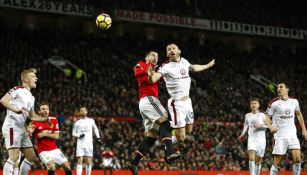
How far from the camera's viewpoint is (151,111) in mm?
11219

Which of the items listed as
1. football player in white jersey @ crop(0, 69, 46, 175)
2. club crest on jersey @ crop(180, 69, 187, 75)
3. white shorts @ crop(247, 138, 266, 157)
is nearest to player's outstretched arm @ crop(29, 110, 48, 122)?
football player in white jersey @ crop(0, 69, 46, 175)

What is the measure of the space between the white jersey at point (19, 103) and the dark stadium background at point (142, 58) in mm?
9980

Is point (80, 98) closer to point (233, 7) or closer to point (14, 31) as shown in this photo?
point (14, 31)

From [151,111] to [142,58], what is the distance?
23718mm

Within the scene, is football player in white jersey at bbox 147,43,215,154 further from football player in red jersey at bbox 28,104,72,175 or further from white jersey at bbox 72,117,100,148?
white jersey at bbox 72,117,100,148

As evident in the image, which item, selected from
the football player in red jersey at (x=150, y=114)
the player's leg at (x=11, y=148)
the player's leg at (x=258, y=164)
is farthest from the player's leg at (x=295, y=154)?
the player's leg at (x=11, y=148)

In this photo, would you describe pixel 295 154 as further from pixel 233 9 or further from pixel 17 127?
pixel 233 9

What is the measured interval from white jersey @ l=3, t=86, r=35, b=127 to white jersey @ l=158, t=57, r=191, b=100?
270 centimetres

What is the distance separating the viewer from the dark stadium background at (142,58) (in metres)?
24.5

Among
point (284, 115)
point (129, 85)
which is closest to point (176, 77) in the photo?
point (284, 115)

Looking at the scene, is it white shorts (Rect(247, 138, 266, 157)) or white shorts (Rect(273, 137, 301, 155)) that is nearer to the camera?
white shorts (Rect(273, 137, 301, 155))

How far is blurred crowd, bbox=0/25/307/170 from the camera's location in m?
24.0

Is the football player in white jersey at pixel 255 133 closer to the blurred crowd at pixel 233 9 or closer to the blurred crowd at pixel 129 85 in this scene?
the blurred crowd at pixel 129 85

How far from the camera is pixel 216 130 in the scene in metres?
26.7
